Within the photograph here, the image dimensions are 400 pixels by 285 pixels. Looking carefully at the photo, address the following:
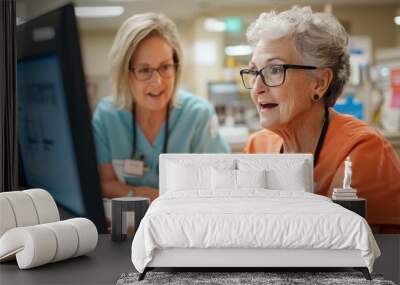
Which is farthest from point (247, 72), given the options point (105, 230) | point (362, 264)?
point (362, 264)

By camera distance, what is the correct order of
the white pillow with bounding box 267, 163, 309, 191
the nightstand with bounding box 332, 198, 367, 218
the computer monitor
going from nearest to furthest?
the nightstand with bounding box 332, 198, 367, 218, the white pillow with bounding box 267, 163, 309, 191, the computer monitor

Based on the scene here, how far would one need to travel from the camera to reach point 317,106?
5926 millimetres

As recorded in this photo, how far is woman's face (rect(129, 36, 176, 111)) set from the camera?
6113mm

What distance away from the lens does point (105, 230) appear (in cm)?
626

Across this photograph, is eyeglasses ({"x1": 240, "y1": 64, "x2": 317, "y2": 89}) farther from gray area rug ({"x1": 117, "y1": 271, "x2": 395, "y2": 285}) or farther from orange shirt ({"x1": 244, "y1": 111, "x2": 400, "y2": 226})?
gray area rug ({"x1": 117, "y1": 271, "x2": 395, "y2": 285})

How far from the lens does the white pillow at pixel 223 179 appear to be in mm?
5418

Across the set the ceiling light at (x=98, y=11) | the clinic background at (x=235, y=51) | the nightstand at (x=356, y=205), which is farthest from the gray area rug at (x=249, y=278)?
the ceiling light at (x=98, y=11)

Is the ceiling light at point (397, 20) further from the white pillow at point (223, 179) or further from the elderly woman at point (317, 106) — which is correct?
the white pillow at point (223, 179)

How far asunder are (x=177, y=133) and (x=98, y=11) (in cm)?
125

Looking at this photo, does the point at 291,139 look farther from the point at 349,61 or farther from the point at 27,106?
the point at 27,106

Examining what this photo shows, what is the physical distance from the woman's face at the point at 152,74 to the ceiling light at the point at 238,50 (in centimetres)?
50

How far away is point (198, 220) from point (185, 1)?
8.11 feet

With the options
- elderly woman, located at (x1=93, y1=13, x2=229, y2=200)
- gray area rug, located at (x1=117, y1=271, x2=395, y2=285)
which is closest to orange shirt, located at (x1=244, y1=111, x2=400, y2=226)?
elderly woman, located at (x1=93, y1=13, x2=229, y2=200)

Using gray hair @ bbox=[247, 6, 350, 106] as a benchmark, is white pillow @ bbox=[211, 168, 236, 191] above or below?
below
